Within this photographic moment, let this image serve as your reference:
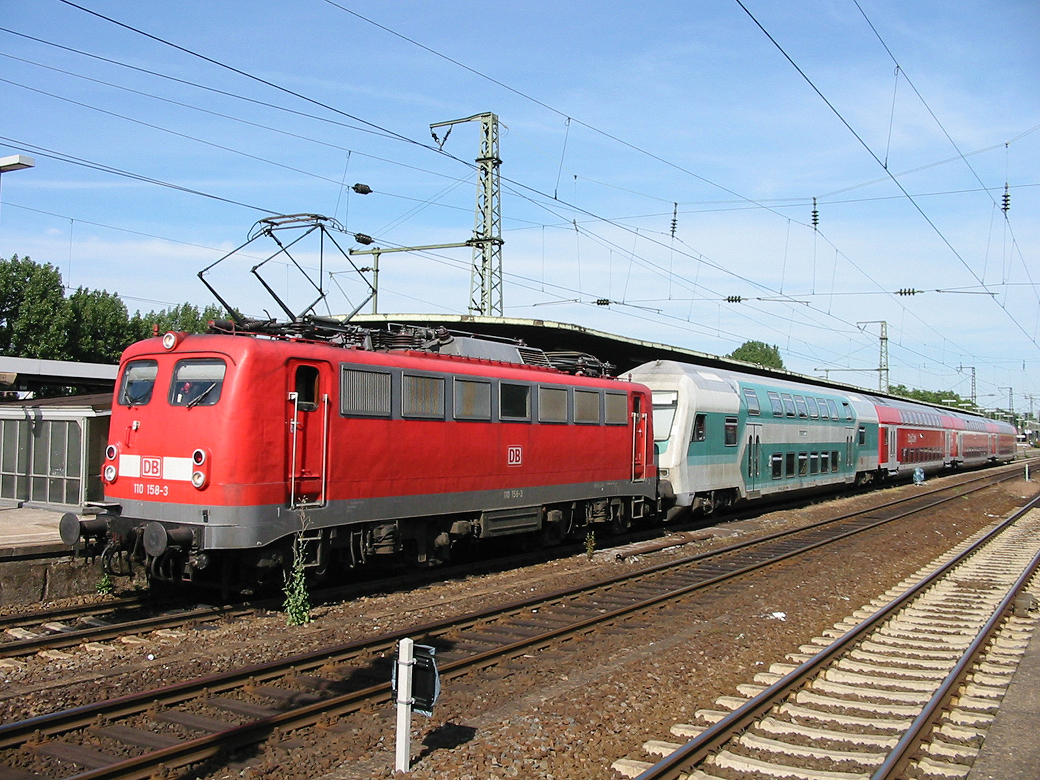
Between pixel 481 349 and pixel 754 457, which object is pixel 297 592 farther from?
pixel 754 457

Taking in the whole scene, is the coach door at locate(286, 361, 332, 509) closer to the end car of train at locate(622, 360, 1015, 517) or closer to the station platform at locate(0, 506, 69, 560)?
the station platform at locate(0, 506, 69, 560)

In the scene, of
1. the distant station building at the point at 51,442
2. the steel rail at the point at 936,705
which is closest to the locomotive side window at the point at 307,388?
the distant station building at the point at 51,442

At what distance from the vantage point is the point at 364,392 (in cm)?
1157

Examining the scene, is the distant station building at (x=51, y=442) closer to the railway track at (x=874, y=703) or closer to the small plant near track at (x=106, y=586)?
the small plant near track at (x=106, y=586)

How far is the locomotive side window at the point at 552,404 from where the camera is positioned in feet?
49.0

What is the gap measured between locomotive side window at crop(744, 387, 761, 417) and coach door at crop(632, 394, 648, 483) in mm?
5700

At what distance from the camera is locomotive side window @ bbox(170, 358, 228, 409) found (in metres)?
10.3

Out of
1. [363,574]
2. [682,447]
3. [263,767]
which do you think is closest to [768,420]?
[682,447]

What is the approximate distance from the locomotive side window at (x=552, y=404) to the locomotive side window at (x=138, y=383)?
20.7ft

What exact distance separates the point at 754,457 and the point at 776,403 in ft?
7.70

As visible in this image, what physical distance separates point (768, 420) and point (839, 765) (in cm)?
1810

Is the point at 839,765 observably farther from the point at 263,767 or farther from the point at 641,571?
the point at 641,571

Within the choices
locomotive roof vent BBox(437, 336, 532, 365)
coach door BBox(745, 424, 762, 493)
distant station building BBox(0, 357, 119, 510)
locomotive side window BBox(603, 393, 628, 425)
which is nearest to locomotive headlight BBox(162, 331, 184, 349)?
locomotive roof vent BBox(437, 336, 532, 365)

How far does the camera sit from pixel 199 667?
8430 mm
